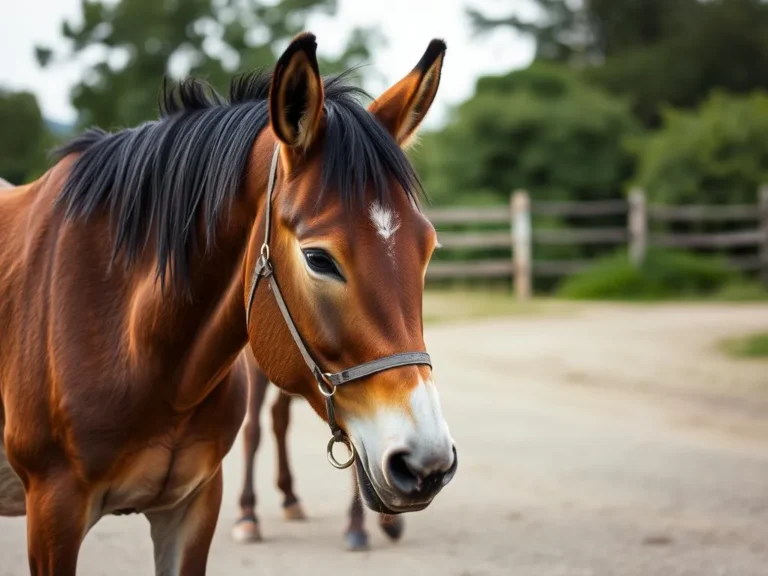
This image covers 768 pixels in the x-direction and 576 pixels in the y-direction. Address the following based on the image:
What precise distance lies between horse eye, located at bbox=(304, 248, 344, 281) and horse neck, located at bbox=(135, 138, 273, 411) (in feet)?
1.17

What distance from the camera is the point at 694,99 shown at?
106 feet

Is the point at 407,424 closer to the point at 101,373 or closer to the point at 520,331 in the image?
the point at 101,373

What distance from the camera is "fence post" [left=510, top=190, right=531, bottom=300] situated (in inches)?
719

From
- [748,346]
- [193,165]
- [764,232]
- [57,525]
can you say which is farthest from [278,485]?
[764,232]

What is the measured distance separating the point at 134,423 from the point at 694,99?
32.5 meters

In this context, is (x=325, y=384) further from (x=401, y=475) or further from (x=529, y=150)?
(x=529, y=150)

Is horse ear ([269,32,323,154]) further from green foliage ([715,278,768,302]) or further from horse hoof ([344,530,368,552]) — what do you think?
green foliage ([715,278,768,302])

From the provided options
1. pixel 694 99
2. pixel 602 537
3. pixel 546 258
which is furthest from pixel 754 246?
pixel 602 537

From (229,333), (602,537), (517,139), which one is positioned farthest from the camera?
(517,139)

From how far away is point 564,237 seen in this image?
18656 mm

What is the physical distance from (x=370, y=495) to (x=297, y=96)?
3.40 ft

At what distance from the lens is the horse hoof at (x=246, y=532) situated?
504 cm

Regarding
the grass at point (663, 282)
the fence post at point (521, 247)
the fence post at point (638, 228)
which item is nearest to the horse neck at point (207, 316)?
the grass at point (663, 282)

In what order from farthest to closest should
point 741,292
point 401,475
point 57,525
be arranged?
point 741,292
point 57,525
point 401,475
